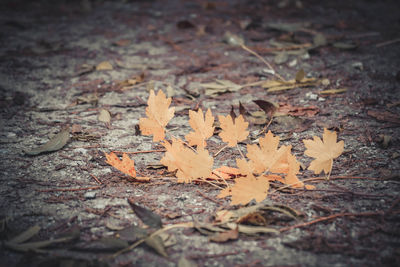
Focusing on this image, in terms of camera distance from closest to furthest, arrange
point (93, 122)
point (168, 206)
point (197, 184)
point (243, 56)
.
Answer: point (168, 206) < point (197, 184) < point (93, 122) < point (243, 56)

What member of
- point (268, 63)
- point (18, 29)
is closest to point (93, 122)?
point (268, 63)

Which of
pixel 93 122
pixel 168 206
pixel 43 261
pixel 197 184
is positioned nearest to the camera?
pixel 43 261

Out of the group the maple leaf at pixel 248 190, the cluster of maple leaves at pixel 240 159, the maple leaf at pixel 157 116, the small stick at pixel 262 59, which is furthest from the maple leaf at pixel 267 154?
the small stick at pixel 262 59

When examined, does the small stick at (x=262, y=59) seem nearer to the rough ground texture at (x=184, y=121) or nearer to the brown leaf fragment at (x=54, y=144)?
the rough ground texture at (x=184, y=121)

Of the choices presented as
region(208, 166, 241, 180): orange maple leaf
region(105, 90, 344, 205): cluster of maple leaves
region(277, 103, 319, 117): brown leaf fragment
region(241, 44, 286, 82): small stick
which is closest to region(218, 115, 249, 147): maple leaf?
region(105, 90, 344, 205): cluster of maple leaves

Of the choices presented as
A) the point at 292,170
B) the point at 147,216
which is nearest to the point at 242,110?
the point at 292,170

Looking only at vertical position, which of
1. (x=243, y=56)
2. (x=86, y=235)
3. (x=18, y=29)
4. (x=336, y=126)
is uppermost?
(x=18, y=29)

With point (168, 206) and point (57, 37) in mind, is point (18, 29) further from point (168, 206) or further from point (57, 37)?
point (168, 206)

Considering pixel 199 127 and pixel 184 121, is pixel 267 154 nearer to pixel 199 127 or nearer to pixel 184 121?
pixel 199 127

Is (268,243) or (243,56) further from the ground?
(243,56)
